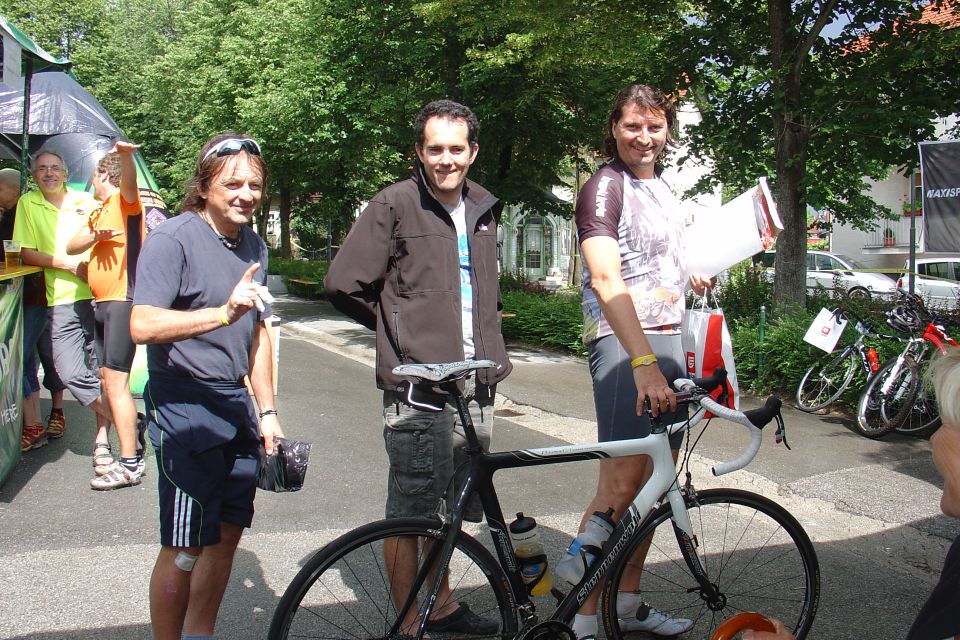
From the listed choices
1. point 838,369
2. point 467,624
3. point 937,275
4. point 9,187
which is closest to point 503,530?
point 467,624

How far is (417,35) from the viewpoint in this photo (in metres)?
14.1

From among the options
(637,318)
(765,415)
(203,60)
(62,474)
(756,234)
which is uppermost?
(203,60)

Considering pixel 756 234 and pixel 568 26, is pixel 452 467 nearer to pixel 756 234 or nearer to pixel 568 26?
pixel 756 234

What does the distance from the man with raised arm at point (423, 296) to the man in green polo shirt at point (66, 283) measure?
320 centimetres

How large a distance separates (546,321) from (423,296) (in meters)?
9.15

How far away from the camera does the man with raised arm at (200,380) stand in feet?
8.48

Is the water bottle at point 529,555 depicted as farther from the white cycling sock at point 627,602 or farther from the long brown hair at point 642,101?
the long brown hair at point 642,101

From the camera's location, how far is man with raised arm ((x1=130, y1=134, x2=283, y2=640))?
258 cm

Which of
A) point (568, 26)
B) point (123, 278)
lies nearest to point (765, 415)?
point (123, 278)

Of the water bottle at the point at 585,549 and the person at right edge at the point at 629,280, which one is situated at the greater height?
the person at right edge at the point at 629,280

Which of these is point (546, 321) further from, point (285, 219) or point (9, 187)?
point (285, 219)

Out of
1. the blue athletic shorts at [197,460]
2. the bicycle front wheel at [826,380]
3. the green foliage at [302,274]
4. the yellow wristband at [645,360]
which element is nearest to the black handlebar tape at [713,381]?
the yellow wristband at [645,360]

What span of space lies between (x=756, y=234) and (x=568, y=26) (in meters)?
7.91

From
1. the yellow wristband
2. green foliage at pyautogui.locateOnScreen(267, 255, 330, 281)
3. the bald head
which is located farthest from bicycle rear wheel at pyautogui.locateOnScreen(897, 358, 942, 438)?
green foliage at pyautogui.locateOnScreen(267, 255, 330, 281)
